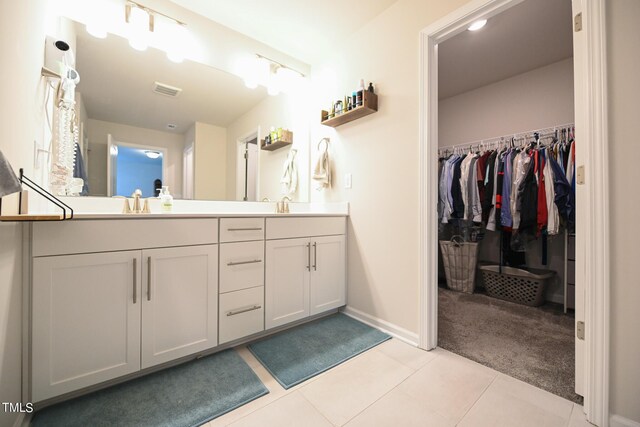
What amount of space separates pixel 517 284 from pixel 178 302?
3022 mm

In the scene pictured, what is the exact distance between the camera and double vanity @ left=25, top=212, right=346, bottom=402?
1.15 meters

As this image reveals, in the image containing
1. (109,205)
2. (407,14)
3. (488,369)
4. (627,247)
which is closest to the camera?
(627,247)

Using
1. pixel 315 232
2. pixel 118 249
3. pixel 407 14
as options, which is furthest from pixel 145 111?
pixel 407 14

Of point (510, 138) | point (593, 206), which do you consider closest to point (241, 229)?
point (593, 206)

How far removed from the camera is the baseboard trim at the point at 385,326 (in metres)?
1.83

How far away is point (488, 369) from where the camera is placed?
1537mm

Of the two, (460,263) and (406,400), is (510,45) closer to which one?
(460,263)

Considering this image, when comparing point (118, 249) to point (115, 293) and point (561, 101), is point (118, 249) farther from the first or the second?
point (561, 101)

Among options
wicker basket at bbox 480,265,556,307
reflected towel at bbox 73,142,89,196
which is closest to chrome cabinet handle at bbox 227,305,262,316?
reflected towel at bbox 73,142,89,196

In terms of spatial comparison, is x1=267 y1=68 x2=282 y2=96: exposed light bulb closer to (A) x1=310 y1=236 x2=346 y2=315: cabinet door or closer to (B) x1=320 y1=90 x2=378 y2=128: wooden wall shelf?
(B) x1=320 y1=90 x2=378 y2=128: wooden wall shelf

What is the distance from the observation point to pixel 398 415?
3.86ft

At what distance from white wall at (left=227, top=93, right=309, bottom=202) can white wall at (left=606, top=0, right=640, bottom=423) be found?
209 centimetres

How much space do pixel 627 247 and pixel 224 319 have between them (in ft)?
6.54

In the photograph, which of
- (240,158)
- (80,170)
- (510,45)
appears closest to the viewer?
(80,170)
